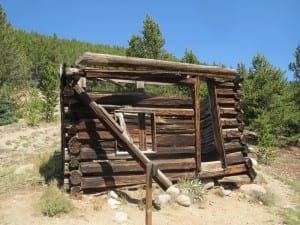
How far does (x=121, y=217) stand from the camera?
834 centimetres

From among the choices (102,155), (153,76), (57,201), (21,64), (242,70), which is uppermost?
(21,64)

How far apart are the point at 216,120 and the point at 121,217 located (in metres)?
4.50

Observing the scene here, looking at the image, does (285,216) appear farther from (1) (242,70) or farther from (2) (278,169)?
(1) (242,70)

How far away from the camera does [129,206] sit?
912cm

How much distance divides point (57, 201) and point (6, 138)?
14.0 metres

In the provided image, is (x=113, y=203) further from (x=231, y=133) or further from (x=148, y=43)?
(x=148, y=43)

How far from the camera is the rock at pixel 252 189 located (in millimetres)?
11152

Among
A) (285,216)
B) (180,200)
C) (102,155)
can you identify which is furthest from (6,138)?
(285,216)

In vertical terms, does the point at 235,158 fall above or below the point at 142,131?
below

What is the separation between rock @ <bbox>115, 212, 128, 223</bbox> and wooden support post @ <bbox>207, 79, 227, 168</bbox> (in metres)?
3.93

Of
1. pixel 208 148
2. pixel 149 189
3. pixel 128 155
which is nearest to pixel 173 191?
pixel 128 155

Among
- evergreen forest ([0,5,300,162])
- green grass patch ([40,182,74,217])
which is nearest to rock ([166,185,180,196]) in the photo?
green grass patch ([40,182,74,217])

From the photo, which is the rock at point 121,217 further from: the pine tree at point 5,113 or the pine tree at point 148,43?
the pine tree at point 5,113

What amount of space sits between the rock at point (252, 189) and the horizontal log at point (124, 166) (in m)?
1.69
